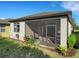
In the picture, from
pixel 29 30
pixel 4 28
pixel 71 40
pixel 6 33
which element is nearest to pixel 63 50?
pixel 71 40

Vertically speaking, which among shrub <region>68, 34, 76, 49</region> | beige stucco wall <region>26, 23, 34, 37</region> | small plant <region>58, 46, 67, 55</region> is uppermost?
beige stucco wall <region>26, 23, 34, 37</region>

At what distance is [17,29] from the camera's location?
22031 millimetres

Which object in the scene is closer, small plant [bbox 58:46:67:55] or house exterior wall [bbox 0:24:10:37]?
small plant [bbox 58:46:67:55]

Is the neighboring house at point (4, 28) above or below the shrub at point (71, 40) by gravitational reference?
above

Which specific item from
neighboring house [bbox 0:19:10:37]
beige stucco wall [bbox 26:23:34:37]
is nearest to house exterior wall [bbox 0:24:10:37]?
neighboring house [bbox 0:19:10:37]

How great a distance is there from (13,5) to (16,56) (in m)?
6.18

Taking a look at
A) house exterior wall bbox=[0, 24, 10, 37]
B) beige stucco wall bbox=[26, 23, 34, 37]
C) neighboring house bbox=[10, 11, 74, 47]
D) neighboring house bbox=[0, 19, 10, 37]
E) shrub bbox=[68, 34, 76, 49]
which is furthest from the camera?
neighboring house bbox=[0, 19, 10, 37]

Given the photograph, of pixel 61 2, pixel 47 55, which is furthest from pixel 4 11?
pixel 47 55

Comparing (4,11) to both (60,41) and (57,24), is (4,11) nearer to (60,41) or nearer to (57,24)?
(57,24)

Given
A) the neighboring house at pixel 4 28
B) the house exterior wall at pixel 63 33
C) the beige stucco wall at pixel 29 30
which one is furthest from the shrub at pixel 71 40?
the neighboring house at pixel 4 28

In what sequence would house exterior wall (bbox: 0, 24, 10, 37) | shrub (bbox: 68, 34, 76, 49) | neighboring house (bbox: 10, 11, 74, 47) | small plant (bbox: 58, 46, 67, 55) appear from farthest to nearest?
1. house exterior wall (bbox: 0, 24, 10, 37)
2. neighboring house (bbox: 10, 11, 74, 47)
3. shrub (bbox: 68, 34, 76, 49)
4. small plant (bbox: 58, 46, 67, 55)

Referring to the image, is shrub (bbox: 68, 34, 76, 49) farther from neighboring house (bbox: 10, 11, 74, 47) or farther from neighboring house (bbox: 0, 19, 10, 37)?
neighboring house (bbox: 0, 19, 10, 37)

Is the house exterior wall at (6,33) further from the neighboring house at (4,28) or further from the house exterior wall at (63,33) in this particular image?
the house exterior wall at (63,33)

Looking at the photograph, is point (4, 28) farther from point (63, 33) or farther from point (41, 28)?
point (63, 33)
